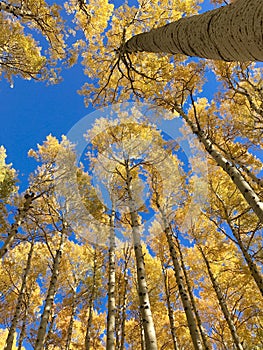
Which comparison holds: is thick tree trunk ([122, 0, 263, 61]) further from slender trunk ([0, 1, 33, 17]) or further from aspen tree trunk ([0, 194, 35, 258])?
aspen tree trunk ([0, 194, 35, 258])

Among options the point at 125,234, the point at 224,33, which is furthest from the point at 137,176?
the point at 224,33

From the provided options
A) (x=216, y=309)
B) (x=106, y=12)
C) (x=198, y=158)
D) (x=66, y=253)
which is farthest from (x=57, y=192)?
(x=216, y=309)

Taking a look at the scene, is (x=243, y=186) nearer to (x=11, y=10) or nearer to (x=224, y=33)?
(x=224, y=33)

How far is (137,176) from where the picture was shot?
31.0 ft

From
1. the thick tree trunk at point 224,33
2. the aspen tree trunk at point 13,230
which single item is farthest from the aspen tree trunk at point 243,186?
the aspen tree trunk at point 13,230

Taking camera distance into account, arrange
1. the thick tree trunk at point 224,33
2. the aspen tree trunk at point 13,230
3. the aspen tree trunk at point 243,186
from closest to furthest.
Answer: the thick tree trunk at point 224,33 → the aspen tree trunk at point 243,186 → the aspen tree trunk at point 13,230

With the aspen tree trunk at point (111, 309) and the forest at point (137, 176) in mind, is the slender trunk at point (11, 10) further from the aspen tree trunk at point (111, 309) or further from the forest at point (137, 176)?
the aspen tree trunk at point (111, 309)

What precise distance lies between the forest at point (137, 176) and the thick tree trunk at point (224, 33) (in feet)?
8.24

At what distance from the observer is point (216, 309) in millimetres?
13086

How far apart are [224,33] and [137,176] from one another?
26.4 feet

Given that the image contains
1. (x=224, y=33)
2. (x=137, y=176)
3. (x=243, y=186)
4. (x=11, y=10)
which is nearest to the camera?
→ (x=224, y=33)

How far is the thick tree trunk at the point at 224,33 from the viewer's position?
1221mm

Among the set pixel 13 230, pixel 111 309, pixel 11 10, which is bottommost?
pixel 111 309

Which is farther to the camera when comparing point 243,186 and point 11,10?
point 11,10
